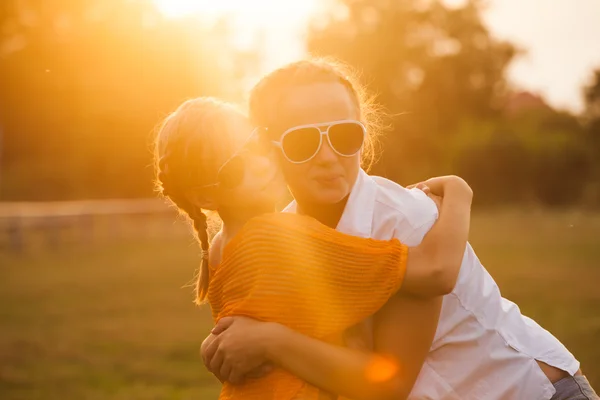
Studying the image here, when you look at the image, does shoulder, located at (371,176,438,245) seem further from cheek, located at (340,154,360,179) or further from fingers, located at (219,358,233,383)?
fingers, located at (219,358,233,383)

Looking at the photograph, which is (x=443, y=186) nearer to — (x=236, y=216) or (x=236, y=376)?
(x=236, y=216)

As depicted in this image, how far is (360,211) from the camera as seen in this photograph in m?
2.60

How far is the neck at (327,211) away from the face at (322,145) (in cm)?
5

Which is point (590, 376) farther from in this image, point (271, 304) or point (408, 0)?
point (408, 0)

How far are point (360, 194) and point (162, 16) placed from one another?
118 ft

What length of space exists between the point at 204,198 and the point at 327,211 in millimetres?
427

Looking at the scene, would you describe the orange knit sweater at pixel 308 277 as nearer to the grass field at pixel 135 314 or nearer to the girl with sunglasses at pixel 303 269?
the girl with sunglasses at pixel 303 269

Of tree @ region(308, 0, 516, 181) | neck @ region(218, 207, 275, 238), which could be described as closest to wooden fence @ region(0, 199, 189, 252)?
neck @ region(218, 207, 275, 238)

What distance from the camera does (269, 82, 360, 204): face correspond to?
8.67ft

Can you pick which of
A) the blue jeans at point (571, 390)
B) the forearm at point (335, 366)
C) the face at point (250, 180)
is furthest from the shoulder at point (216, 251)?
the blue jeans at point (571, 390)

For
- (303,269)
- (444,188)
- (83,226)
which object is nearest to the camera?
(303,269)

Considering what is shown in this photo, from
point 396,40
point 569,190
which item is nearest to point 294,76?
point 569,190

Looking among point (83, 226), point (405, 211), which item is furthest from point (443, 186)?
point (83, 226)

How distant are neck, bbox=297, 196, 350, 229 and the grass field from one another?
3.80 meters
